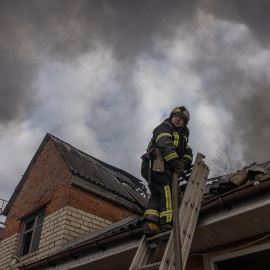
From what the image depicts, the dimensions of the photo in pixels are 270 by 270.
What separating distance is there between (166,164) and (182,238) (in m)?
1.09

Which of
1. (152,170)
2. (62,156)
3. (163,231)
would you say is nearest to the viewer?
(163,231)

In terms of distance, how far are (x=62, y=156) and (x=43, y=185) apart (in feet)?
3.56

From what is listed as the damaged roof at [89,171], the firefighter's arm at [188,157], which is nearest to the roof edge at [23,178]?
the damaged roof at [89,171]

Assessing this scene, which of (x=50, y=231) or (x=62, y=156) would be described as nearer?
(x=50, y=231)

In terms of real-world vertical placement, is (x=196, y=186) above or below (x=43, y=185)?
below

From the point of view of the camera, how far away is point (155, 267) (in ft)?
9.46

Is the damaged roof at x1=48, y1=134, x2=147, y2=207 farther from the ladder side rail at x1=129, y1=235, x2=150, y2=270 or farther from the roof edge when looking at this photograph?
the ladder side rail at x1=129, y1=235, x2=150, y2=270

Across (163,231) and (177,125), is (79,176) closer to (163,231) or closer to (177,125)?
(177,125)

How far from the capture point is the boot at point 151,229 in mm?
3422

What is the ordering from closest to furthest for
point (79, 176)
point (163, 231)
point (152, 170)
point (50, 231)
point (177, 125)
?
point (163, 231)
point (152, 170)
point (177, 125)
point (50, 231)
point (79, 176)

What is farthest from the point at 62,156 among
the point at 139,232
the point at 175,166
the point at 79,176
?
the point at 175,166

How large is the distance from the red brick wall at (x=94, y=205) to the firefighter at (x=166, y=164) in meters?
3.89

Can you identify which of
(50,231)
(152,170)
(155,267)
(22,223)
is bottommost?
(155,267)

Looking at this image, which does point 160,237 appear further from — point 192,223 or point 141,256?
point 192,223
